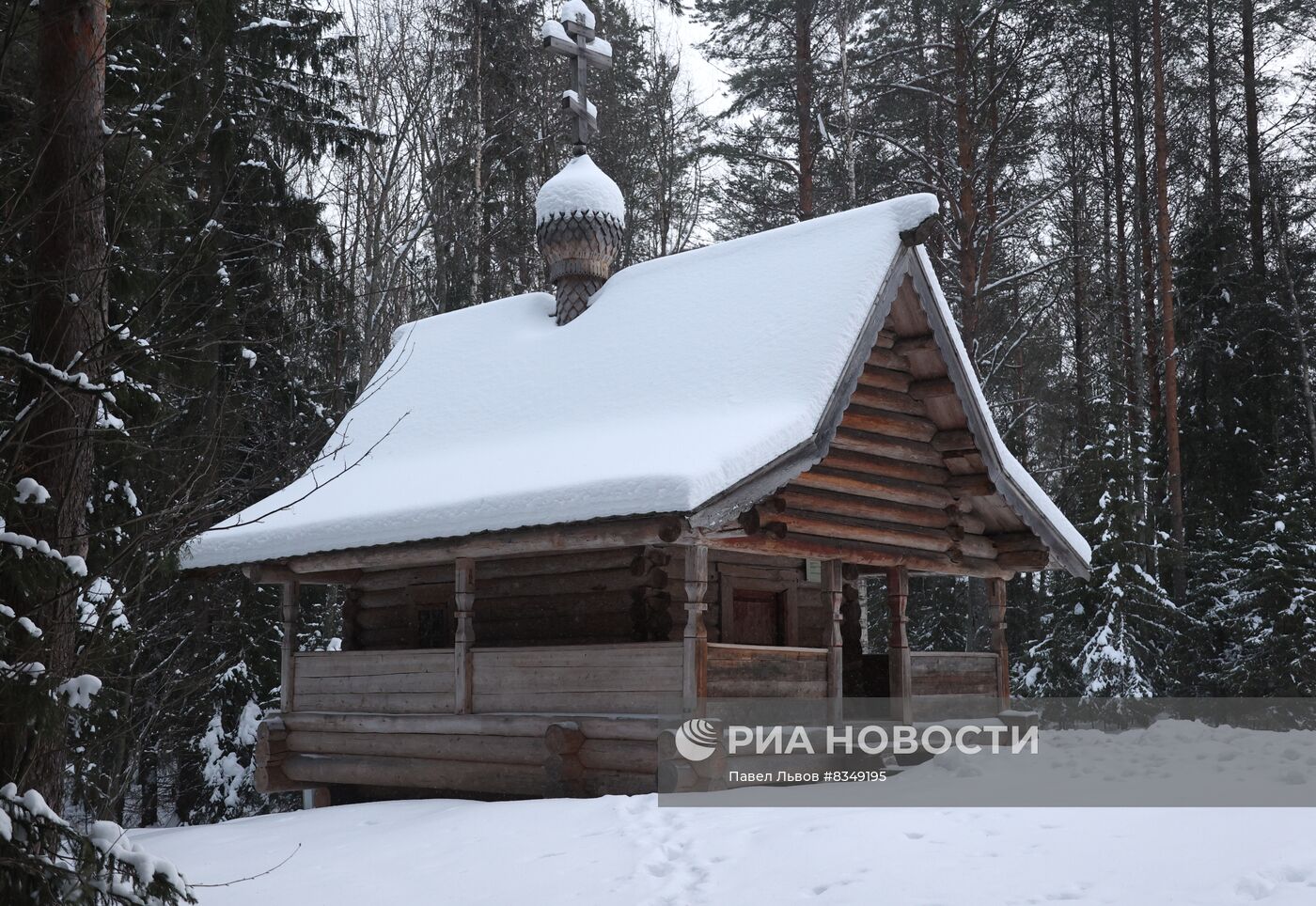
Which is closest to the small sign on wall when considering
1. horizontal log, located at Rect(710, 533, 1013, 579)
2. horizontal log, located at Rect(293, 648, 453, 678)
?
horizontal log, located at Rect(710, 533, 1013, 579)

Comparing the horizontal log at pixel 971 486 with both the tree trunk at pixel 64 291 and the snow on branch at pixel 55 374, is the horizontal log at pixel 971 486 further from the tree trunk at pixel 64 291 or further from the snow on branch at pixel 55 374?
the snow on branch at pixel 55 374

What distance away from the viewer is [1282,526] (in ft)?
65.5

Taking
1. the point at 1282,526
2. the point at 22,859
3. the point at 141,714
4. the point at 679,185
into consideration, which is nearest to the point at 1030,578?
the point at 1282,526

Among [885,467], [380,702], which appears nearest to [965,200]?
[885,467]

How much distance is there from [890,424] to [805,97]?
39.3 feet

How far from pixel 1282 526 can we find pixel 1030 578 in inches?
357

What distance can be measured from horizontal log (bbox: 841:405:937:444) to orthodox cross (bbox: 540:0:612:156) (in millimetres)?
6371

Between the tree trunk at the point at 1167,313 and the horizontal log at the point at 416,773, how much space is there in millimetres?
13733

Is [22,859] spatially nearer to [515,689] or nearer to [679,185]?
[515,689]

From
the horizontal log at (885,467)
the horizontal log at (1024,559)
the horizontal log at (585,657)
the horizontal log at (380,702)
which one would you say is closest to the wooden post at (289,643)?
the horizontal log at (380,702)

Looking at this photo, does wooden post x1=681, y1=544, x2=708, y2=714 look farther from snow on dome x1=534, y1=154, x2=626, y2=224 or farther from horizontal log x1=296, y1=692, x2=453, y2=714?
snow on dome x1=534, y1=154, x2=626, y2=224

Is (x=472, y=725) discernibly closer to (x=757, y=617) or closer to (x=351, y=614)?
(x=757, y=617)

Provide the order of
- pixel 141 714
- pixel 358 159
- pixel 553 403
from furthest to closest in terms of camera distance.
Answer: pixel 358 159 < pixel 141 714 < pixel 553 403

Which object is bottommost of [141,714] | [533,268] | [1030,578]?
[141,714]
